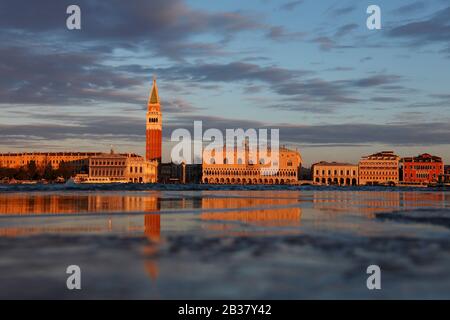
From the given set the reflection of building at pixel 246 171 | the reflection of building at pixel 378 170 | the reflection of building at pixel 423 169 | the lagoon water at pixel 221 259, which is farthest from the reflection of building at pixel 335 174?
the lagoon water at pixel 221 259

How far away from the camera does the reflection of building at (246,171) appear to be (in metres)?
183

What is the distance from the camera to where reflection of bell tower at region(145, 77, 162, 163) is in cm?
17938

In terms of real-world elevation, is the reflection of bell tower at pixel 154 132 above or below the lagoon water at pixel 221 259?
above

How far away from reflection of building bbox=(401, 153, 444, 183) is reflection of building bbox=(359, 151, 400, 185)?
11.4 ft

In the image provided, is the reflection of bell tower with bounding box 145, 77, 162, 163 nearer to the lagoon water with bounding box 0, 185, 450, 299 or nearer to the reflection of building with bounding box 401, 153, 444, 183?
the reflection of building with bounding box 401, 153, 444, 183

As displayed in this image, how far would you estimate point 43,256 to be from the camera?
12453mm

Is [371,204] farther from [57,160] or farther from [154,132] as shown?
[57,160]

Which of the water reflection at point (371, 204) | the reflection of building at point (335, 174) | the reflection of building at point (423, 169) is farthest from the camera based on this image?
the reflection of building at point (335, 174)

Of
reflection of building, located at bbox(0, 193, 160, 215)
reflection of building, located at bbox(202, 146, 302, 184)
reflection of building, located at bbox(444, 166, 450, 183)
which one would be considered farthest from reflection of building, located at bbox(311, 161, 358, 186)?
reflection of building, located at bbox(0, 193, 160, 215)

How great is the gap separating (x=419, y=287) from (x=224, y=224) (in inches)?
431

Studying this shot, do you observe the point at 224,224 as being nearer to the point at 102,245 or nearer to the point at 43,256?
the point at 102,245

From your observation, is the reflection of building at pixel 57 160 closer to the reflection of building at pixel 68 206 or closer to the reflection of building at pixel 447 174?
the reflection of building at pixel 447 174

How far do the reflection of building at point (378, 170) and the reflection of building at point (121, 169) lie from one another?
210 ft
